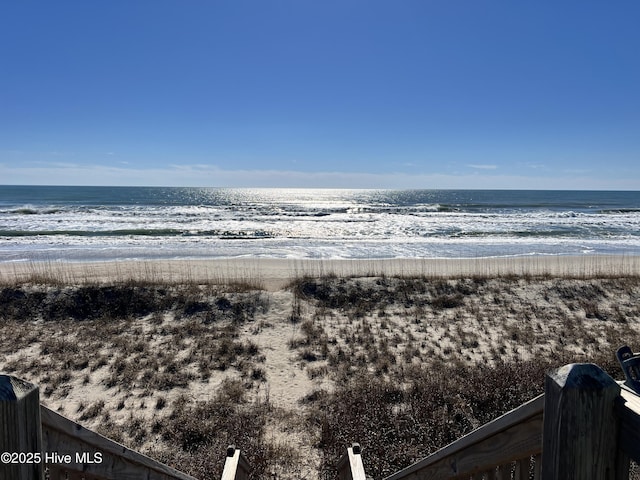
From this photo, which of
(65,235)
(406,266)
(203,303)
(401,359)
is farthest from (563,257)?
(65,235)

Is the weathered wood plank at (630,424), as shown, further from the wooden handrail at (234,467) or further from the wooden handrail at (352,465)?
the wooden handrail at (234,467)

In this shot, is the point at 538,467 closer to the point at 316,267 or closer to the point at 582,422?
the point at 582,422

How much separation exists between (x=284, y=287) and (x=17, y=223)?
35334 mm

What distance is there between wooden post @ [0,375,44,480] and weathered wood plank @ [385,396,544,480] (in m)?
1.58

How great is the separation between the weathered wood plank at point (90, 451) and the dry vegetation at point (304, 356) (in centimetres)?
284

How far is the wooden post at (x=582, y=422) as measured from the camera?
1.09 m

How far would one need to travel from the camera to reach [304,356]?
8.08 meters

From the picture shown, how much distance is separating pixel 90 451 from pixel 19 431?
760mm

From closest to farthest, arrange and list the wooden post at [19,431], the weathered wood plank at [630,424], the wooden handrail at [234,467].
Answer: the weathered wood plank at [630,424] → the wooden post at [19,431] → the wooden handrail at [234,467]

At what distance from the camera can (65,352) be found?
796 cm

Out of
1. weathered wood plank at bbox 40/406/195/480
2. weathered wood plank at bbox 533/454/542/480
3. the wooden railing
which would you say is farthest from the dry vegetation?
weathered wood plank at bbox 533/454/542/480

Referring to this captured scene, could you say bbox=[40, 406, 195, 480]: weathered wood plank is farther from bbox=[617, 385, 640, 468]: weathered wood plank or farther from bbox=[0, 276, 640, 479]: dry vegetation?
bbox=[0, 276, 640, 479]: dry vegetation

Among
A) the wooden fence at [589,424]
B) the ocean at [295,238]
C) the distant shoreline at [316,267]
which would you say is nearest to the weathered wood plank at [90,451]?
the wooden fence at [589,424]

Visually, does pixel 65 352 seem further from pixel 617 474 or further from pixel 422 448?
pixel 617 474
